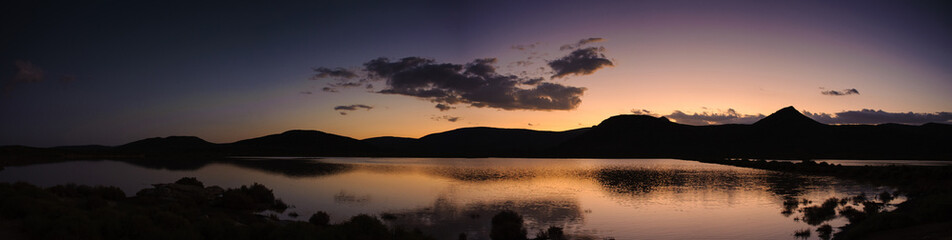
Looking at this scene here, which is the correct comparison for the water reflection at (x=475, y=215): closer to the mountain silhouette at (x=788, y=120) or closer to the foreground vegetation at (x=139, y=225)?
the foreground vegetation at (x=139, y=225)

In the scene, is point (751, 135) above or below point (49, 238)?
above

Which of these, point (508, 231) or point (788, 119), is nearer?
point (508, 231)

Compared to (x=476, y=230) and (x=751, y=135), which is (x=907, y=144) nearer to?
(x=751, y=135)

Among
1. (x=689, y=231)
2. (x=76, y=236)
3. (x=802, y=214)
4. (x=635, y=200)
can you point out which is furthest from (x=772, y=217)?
(x=76, y=236)

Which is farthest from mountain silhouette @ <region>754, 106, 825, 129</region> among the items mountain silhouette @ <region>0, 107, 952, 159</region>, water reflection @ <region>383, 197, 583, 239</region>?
water reflection @ <region>383, 197, 583, 239</region>

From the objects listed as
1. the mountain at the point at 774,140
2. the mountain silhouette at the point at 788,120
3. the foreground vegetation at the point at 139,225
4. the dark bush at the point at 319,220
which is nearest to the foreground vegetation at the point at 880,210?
the foreground vegetation at the point at 139,225

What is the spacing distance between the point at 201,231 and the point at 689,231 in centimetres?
1501

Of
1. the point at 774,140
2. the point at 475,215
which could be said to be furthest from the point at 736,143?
the point at 475,215

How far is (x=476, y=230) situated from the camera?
1617 cm

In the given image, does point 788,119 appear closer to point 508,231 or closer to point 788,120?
point 788,120

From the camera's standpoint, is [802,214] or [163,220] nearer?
[163,220]

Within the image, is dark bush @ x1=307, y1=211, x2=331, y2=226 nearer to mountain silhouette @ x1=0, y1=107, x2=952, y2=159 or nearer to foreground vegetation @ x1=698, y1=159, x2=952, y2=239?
foreground vegetation @ x1=698, y1=159, x2=952, y2=239

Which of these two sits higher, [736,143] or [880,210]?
[736,143]

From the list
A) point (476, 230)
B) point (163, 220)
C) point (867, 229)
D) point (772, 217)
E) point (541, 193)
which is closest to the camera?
point (163, 220)
